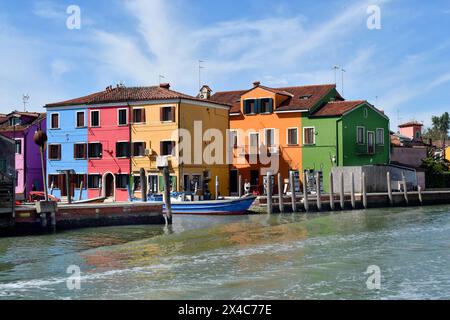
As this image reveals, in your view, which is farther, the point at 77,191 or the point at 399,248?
the point at 77,191

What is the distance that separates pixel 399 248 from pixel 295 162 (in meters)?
22.5

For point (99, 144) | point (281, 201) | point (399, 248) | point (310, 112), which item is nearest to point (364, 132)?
point (310, 112)

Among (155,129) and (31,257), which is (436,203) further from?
(31,257)

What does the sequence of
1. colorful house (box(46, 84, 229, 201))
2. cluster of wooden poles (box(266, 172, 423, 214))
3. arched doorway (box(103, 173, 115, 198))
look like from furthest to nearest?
1. arched doorway (box(103, 173, 115, 198))
2. colorful house (box(46, 84, 229, 201))
3. cluster of wooden poles (box(266, 172, 423, 214))

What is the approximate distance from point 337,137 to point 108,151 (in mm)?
14128

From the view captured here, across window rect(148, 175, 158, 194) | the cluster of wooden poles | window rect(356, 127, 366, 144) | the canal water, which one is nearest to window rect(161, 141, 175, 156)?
window rect(148, 175, 158, 194)

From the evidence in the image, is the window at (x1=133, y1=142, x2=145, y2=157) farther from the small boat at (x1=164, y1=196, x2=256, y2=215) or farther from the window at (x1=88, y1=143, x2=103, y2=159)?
the small boat at (x1=164, y1=196, x2=256, y2=215)

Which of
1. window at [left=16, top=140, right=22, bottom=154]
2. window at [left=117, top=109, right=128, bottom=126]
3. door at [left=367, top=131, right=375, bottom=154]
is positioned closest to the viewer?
window at [left=117, top=109, right=128, bottom=126]

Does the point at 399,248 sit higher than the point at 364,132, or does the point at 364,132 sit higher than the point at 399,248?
the point at 364,132

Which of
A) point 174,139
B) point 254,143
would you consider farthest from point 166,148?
point 254,143

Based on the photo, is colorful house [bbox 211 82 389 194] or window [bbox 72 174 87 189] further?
colorful house [bbox 211 82 389 194]

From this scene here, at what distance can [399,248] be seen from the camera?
18438mm

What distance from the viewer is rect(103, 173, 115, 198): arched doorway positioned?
125 ft

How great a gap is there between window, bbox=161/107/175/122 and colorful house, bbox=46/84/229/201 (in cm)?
2
